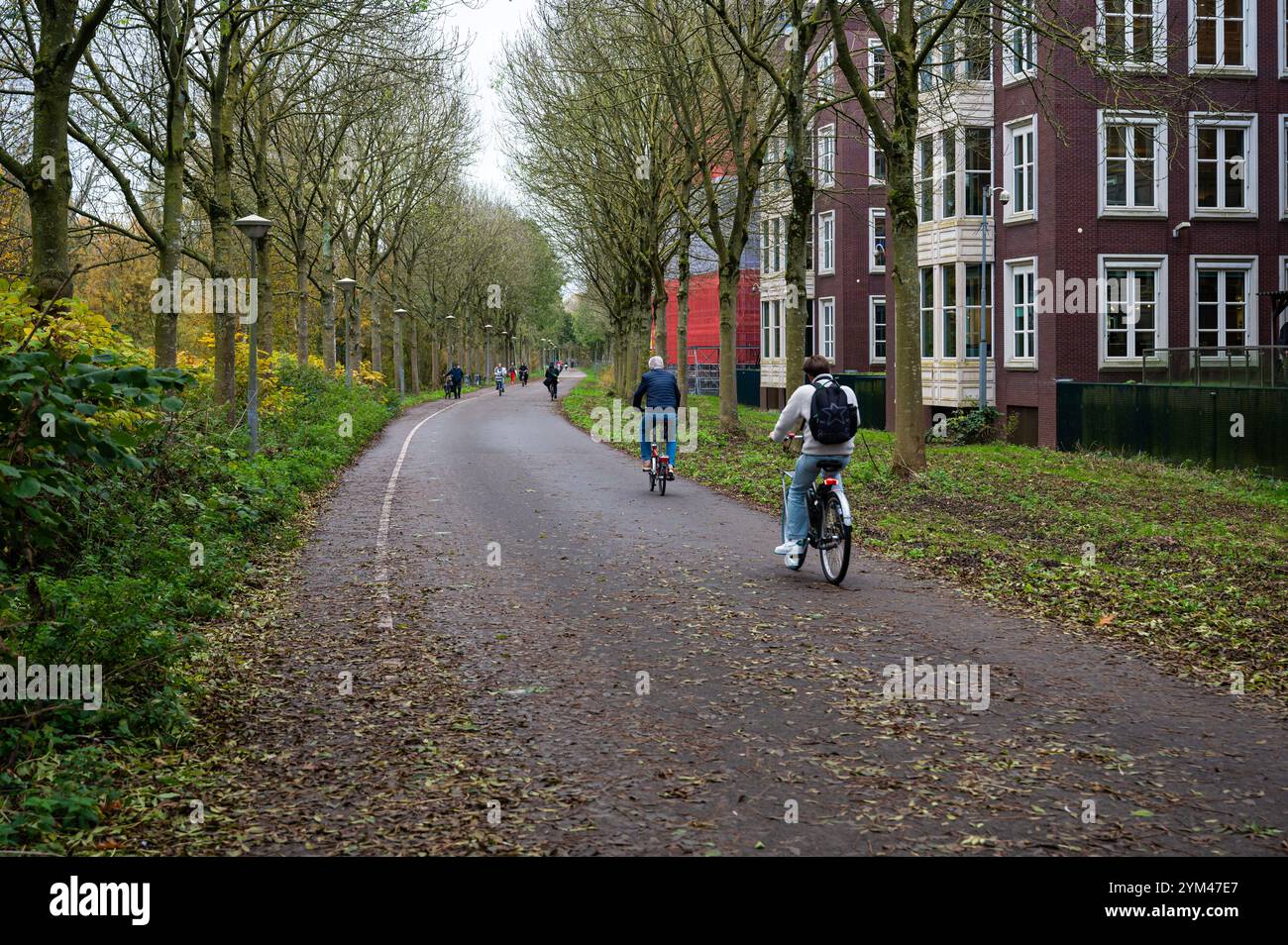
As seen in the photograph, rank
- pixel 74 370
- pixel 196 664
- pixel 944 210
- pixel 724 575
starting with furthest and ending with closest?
pixel 944 210
pixel 724 575
pixel 196 664
pixel 74 370

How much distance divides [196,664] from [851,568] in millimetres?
6218

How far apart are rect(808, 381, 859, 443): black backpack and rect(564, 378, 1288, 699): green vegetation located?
173 cm

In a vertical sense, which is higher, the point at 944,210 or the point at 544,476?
the point at 944,210

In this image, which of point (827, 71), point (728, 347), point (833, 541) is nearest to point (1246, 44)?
point (827, 71)

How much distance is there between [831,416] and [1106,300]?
2207 centimetres

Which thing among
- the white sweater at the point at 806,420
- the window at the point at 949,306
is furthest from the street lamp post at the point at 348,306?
the white sweater at the point at 806,420

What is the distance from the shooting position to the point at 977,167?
34.4m

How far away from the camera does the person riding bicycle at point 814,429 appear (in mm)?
11000

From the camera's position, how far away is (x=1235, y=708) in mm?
6977

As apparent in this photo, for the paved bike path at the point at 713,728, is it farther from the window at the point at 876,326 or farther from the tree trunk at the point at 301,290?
the window at the point at 876,326

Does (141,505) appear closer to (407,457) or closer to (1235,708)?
(1235,708)

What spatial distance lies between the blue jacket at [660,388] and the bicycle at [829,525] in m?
7.07
